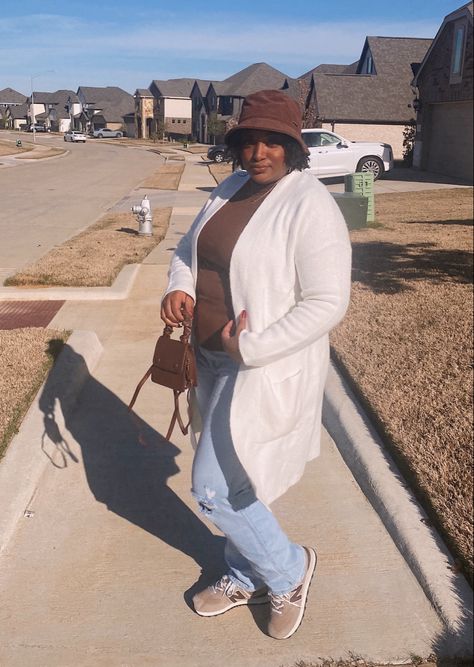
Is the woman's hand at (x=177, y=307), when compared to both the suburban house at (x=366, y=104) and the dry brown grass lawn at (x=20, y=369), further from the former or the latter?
the suburban house at (x=366, y=104)

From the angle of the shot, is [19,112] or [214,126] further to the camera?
[19,112]

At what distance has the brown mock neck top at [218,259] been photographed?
7.82 feet

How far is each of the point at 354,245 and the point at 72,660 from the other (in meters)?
9.01

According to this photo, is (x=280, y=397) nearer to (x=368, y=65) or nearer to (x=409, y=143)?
(x=409, y=143)

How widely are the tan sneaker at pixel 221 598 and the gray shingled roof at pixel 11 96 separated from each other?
16185 cm

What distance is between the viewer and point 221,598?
272 centimetres

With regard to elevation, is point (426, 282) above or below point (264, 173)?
below

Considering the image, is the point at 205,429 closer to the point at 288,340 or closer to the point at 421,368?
the point at 288,340

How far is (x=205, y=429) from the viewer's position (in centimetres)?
246

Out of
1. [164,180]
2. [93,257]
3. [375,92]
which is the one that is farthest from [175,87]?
[93,257]

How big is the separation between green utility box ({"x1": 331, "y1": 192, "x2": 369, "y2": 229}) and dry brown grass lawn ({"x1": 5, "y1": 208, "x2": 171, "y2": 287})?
10.4 ft

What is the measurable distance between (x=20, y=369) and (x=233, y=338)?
10.4 feet

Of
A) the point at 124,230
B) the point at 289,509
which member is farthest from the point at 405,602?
the point at 124,230

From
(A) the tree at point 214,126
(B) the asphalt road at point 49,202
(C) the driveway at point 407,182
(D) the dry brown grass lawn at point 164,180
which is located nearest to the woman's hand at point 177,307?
(B) the asphalt road at point 49,202
